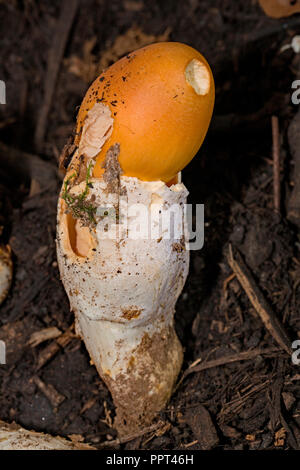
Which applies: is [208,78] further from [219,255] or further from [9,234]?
[9,234]

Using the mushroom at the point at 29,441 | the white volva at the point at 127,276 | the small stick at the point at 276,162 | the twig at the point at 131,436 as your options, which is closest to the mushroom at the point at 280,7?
the small stick at the point at 276,162

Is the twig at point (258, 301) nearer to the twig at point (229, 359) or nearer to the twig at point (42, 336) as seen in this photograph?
the twig at point (229, 359)

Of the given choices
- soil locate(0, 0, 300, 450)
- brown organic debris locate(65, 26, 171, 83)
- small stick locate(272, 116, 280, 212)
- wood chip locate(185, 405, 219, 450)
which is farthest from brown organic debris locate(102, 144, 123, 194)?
brown organic debris locate(65, 26, 171, 83)

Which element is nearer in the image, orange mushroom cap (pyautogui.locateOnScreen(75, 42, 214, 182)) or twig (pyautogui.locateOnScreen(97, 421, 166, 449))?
orange mushroom cap (pyautogui.locateOnScreen(75, 42, 214, 182))

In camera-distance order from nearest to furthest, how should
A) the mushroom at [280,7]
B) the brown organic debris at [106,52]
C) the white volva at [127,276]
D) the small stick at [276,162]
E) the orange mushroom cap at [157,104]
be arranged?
the orange mushroom cap at [157,104] → the white volva at [127,276] → the small stick at [276,162] → the mushroom at [280,7] → the brown organic debris at [106,52]

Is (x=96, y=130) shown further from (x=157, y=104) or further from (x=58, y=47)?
(x=58, y=47)

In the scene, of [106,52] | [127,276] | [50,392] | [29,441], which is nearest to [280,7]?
[106,52]

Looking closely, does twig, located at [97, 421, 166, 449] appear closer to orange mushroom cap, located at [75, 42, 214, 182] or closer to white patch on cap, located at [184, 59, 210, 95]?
orange mushroom cap, located at [75, 42, 214, 182]
